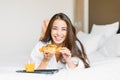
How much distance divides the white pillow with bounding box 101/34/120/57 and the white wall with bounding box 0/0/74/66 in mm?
1321

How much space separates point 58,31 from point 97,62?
2.15 feet

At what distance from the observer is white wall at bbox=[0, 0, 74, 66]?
4.02 meters

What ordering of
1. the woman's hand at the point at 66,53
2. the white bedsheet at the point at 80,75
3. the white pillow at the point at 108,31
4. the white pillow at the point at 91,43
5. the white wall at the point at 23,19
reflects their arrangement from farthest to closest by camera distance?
the white wall at the point at 23,19, the white pillow at the point at 108,31, the white pillow at the point at 91,43, the woman's hand at the point at 66,53, the white bedsheet at the point at 80,75

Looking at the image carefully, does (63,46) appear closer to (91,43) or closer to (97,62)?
(97,62)

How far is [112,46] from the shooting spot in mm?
2980

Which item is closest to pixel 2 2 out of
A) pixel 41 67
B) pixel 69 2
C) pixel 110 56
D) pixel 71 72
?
pixel 69 2

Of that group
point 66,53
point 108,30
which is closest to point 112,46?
point 108,30

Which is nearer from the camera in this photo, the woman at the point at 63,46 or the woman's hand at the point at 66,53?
the woman's hand at the point at 66,53

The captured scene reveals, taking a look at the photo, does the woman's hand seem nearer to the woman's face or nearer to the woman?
the woman

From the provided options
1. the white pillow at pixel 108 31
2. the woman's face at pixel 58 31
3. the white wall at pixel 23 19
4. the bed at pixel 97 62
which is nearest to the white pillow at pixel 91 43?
the bed at pixel 97 62

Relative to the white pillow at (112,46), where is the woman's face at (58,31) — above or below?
above

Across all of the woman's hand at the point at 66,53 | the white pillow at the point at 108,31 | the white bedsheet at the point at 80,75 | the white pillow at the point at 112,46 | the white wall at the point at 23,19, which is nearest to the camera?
the white bedsheet at the point at 80,75

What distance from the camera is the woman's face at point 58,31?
2.08 m

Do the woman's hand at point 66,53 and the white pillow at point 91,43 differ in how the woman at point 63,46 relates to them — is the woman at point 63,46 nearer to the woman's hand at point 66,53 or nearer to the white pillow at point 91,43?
the woman's hand at point 66,53
